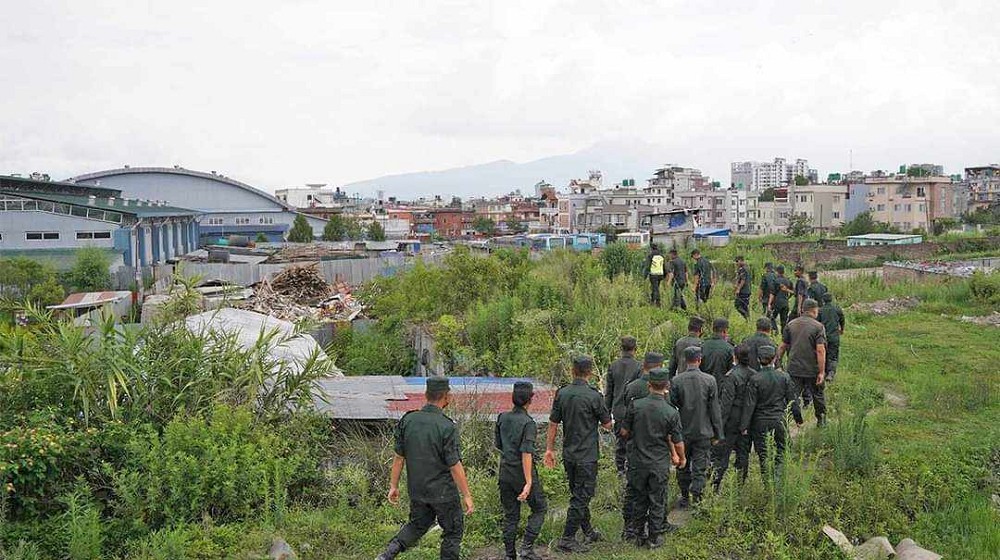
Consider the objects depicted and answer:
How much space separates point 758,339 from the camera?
7.66m

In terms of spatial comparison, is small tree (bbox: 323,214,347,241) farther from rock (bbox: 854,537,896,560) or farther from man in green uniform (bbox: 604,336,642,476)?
rock (bbox: 854,537,896,560)

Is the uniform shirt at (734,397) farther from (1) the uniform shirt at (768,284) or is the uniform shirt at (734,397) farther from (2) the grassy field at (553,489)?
(1) the uniform shirt at (768,284)

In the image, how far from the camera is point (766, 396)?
672 centimetres

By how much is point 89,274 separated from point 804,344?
2918 centimetres

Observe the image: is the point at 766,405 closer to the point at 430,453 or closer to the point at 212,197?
the point at 430,453

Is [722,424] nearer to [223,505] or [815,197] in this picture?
[223,505]

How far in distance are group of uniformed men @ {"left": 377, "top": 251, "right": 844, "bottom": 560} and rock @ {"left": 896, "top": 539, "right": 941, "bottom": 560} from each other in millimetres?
1087

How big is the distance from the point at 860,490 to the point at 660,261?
8421 mm

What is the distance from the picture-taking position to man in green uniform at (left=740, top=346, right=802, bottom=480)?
670 cm

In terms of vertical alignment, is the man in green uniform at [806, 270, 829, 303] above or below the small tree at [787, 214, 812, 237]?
below

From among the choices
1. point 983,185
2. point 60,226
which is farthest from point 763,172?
point 60,226

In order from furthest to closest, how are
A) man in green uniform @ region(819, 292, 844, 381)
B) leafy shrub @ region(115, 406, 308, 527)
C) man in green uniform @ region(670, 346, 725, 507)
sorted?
man in green uniform @ region(819, 292, 844, 381), leafy shrub @ region(115, 406, 308, 527), man in green uniform @ region(670, 346, 725, 507)

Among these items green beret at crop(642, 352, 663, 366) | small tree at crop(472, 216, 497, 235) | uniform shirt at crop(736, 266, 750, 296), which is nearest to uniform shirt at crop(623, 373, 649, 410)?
green beret at crop(642, 352, 663, 366)

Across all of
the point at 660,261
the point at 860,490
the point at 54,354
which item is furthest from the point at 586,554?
the point at 660,261
